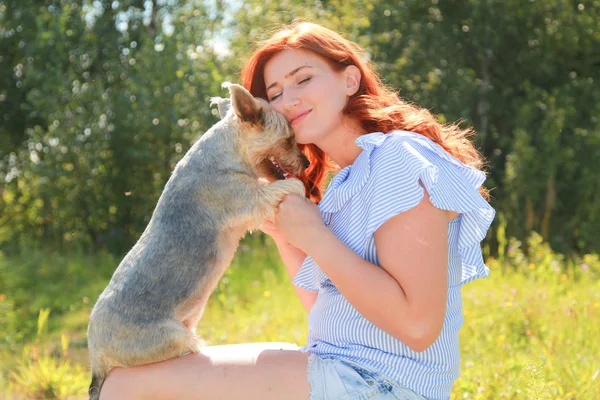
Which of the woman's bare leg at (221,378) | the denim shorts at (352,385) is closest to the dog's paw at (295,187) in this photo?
the woman's bare leg at (221,378)

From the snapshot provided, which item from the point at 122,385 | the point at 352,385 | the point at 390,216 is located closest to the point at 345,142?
the point at 390,216

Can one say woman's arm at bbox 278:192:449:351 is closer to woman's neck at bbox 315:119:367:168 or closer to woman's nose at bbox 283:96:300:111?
woman's neck at bbox 315:119:367:168

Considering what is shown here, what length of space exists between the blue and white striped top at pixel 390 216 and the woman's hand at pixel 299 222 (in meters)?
0.08

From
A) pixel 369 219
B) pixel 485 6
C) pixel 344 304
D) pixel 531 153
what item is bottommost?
pixel 531 153

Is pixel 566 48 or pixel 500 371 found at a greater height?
pixel 500 371

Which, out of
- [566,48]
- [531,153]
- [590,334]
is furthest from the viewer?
[566,48]

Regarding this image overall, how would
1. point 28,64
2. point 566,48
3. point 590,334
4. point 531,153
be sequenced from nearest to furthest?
point 590,334 < point 531,153 < point 566,48 < point 28,64

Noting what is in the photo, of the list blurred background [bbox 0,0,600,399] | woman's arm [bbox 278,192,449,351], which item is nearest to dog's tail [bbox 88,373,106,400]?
woman's arm [bbox 278,192,449,351]

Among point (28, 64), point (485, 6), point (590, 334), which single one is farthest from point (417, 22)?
point (590, 334)

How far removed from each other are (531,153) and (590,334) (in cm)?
497

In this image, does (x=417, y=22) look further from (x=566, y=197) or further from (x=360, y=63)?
(x=360, y=63)

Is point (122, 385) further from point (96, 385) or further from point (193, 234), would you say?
point (193, 234)

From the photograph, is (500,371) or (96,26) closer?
(500,371)

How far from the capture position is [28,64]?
1089cm
